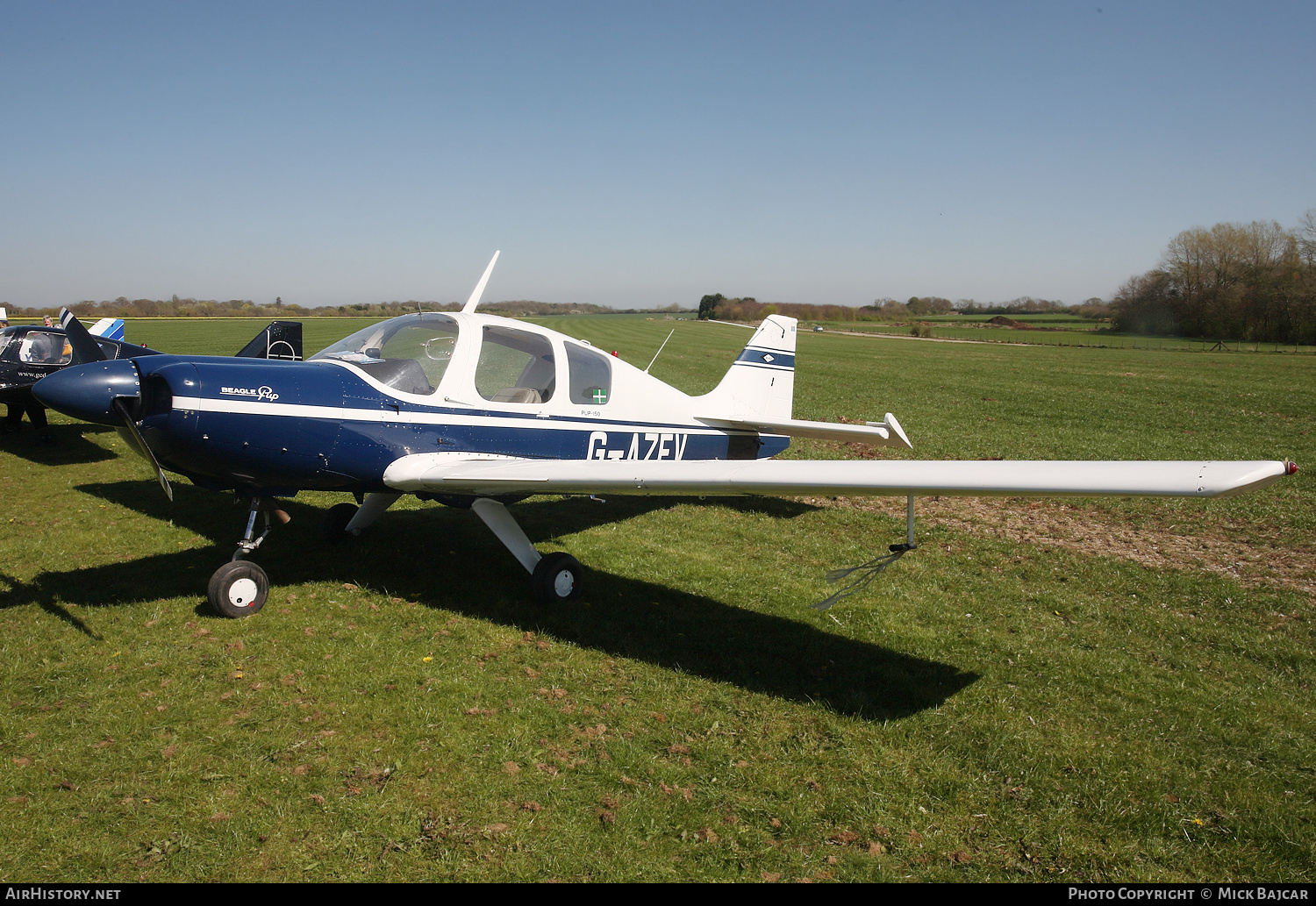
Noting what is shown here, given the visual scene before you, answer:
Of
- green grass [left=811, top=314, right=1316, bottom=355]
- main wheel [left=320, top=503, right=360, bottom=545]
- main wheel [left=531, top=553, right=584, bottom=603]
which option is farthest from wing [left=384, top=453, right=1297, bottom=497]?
green grass [left=811, top=314, right=1316, bottom=355]

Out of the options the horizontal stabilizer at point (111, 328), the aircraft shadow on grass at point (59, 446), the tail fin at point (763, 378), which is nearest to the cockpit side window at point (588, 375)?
the tail fin at point (763, 378)

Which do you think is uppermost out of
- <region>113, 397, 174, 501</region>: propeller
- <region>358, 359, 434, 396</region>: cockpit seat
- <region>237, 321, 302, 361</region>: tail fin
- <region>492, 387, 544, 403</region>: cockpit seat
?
<region>237, 321, 302, 361</region>: tail fin

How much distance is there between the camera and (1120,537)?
286 inches

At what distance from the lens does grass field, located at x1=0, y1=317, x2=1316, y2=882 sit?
9.55 ft

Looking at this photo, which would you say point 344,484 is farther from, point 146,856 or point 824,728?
point 824,728

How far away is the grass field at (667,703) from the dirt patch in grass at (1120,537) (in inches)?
2.3

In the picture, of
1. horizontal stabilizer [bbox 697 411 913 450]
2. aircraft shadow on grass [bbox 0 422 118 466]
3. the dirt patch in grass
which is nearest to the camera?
horizontal stabilizer [bbox 697 411 913 450]

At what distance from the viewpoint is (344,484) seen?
5066 mm

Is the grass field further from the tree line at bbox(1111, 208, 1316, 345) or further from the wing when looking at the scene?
the tree line at bbox(1111, 208, 1316, 345)

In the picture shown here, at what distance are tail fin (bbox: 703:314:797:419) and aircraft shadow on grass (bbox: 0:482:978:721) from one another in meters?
2.22

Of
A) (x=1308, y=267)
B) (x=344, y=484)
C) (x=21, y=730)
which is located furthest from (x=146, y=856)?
(x=1308, y=267)

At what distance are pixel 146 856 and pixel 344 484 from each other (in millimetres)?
2687

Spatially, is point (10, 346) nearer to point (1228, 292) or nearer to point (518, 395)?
point (518, 395)

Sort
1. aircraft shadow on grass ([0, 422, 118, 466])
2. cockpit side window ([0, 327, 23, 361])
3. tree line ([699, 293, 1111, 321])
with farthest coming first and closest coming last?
tree line ([699, 293, 1111, 321]), cockpit side window ([0, 327, 23, 361]), aircraft shadow on grass ([0, 422, 118, 466])
